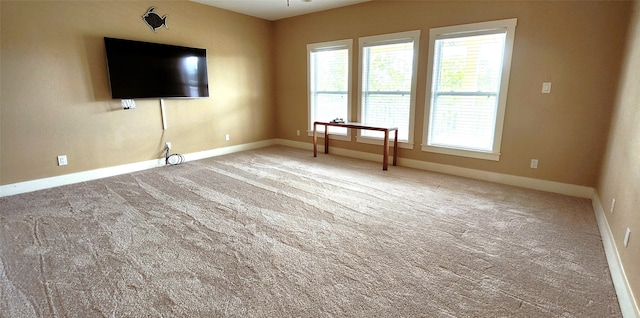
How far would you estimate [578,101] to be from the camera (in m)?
3.29

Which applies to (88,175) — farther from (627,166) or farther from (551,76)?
(551,76)

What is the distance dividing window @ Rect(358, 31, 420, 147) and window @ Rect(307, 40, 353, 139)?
338 millimetres

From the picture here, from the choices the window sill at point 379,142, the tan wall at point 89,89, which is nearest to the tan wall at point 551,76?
the window sill at point 379,142

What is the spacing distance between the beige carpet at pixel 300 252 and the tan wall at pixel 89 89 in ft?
1.76

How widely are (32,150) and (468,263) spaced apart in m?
4.78

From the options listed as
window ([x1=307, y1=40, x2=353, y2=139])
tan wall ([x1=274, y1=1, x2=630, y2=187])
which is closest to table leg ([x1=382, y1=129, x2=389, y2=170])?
tan wall ([x1=274, y1=1, x2=630, y2=187])

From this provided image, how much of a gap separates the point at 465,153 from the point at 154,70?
4629 mm

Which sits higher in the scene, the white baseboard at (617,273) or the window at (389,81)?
the window at (389,81)

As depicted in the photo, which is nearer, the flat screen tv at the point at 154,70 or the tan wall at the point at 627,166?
the tan wall at the point at 627,166

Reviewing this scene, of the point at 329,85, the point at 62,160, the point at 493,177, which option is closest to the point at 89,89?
the point at 62,160

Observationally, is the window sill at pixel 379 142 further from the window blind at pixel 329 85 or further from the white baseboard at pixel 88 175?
the white baseboard at pixel 88 175

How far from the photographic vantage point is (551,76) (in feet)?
11.1

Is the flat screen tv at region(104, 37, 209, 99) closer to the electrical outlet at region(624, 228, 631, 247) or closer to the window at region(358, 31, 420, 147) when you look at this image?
the window at region(358, 31, 420, 147)

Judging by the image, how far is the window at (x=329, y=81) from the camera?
5.25 m
